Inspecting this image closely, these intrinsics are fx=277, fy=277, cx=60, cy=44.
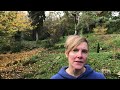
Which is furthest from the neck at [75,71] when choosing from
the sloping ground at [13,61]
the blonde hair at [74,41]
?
the sloping ground at [13,61]

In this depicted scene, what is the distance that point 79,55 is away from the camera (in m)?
2.23

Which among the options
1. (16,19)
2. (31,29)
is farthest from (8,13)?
(31,29)

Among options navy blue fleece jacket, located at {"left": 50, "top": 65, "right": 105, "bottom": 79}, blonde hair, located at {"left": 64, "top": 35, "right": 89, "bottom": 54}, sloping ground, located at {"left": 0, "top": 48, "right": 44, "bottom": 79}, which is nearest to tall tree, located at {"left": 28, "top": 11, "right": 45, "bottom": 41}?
sloping ground, located at {"left": 0, "top": 48, "right": 44, "bottom": 79}

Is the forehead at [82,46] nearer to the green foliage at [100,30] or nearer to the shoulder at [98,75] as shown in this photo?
the shoulder at [98,75]

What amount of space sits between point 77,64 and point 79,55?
0.40 feet

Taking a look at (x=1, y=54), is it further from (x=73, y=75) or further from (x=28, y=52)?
(x=73, y=75)

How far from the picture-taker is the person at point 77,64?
213 cm

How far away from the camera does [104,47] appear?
3.58 metres

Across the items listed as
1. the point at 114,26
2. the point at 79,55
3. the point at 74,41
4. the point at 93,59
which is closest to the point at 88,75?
the point at 79,55

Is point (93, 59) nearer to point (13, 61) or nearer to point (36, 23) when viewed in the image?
point (36, 23)

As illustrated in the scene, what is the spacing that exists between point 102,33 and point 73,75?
1.57m

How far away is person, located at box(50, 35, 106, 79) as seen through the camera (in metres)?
2.13

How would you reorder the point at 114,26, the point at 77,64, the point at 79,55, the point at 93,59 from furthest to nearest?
the point at 114,26 < the point at 93,59 < the point at 79,55 < the point at 77,64

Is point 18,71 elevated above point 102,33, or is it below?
below
